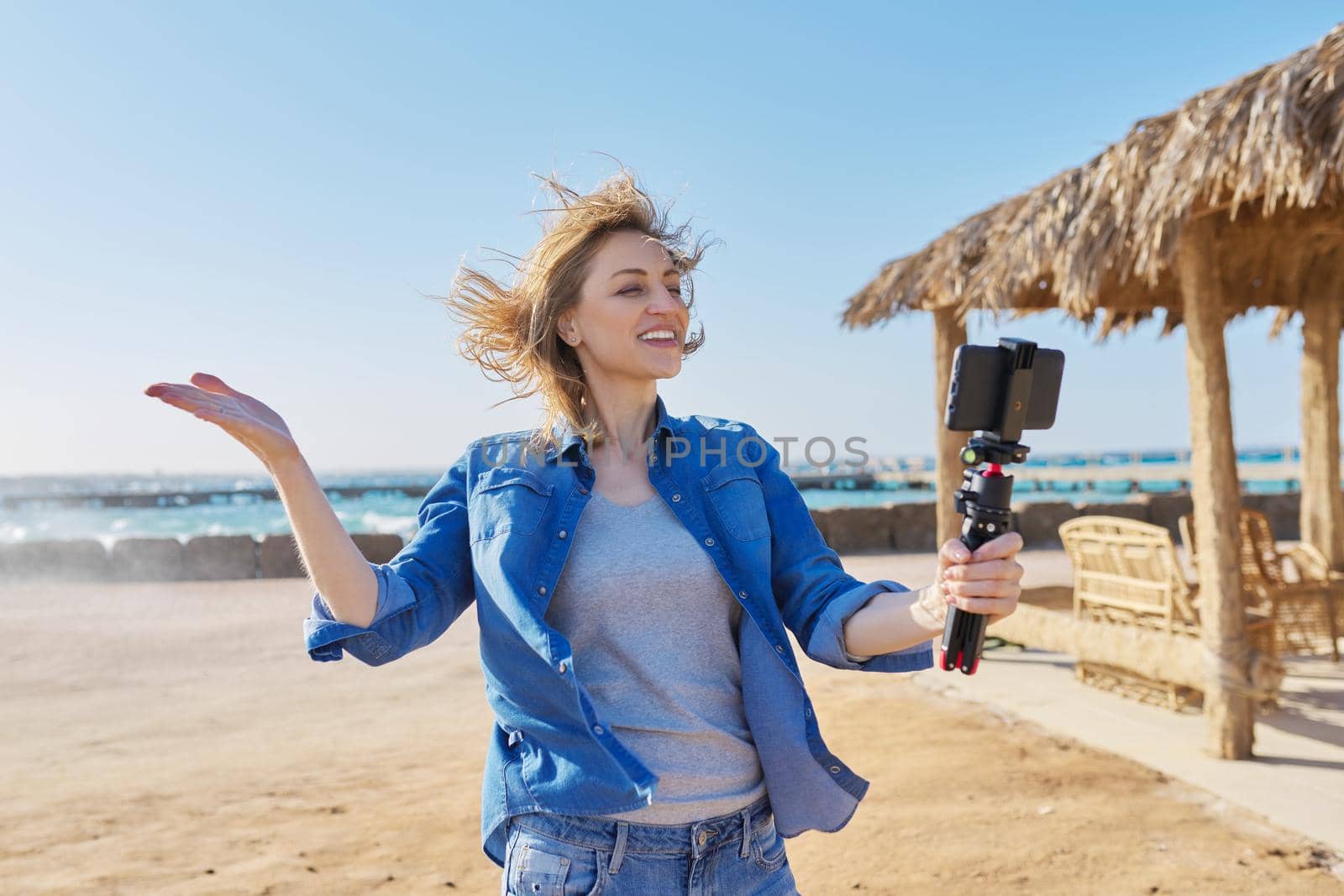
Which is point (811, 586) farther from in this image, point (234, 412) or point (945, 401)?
point (945, 401)

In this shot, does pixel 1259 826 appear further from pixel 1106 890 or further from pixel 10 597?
pixel 10 597

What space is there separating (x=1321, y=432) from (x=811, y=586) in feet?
25.5

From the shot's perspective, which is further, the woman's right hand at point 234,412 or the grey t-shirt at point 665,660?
the grey t-shirt at point 665,660

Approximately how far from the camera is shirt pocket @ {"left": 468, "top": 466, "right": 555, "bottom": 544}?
163 centimetres

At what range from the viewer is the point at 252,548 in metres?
13.0

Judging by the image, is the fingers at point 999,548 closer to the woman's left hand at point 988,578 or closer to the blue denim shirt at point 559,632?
the woman's left hand at point 988,578

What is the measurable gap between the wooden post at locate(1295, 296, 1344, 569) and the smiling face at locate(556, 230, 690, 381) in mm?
7433

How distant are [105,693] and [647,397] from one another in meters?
6.28

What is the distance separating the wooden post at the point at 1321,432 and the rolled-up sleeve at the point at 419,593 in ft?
25.6

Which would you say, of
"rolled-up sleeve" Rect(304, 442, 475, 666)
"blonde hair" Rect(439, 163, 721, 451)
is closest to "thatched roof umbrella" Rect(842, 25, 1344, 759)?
"blonde hair" Rect(439, 163, 721, 451)

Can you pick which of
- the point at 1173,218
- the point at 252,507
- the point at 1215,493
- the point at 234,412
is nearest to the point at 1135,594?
the point at 1215,493

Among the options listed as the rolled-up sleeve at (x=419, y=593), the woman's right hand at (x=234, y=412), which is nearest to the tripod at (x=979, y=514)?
the rolled-up sleeve at (x=419, y=593)

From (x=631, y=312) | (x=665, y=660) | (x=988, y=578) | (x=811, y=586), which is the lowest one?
(x=665, y=660)

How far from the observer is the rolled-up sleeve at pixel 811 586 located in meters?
1.56
